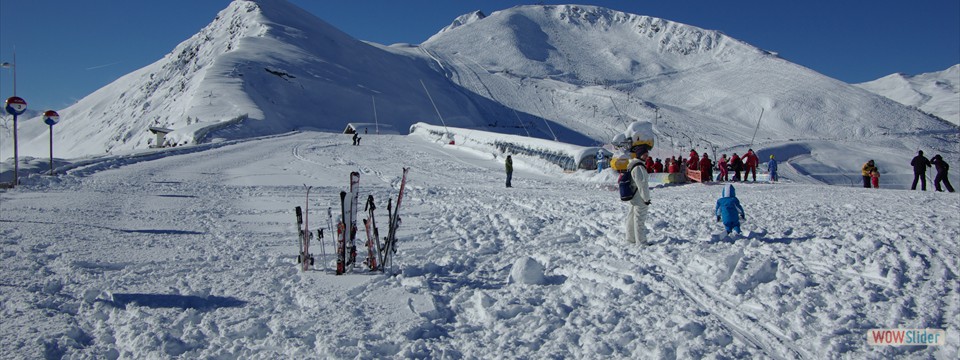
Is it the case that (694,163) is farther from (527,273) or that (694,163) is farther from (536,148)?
(527,273)

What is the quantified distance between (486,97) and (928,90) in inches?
5848

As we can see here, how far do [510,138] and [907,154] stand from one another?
195 ft

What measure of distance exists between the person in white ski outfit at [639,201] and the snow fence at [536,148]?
14498 millimetres

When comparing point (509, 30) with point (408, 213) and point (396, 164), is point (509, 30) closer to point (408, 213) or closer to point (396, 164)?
point (396, 164)

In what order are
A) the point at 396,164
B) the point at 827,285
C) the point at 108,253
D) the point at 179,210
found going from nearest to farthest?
the point at 827,285 → the point at 108,253 → the point at 179,210 → the point at 396,164

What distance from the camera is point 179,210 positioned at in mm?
10609

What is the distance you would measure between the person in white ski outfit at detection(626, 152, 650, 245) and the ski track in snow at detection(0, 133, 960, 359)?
0.23 meters

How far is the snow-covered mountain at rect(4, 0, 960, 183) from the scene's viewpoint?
65.7m

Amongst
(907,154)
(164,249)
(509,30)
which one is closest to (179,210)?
(164,249)

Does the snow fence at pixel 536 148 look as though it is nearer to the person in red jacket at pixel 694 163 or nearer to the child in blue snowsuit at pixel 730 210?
the person in red jacket at pixel 694 163

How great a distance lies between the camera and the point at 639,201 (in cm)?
742

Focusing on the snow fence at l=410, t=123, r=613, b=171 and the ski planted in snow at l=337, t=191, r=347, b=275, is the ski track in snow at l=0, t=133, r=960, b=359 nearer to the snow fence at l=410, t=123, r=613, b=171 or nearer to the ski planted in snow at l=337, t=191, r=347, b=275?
the ski planted in snow at l=337, t=191, r=347, b=275

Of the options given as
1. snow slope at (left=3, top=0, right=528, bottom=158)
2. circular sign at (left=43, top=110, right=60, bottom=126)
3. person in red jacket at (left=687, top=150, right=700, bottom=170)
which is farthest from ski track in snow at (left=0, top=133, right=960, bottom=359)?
snow slope at (left=3, top=0, right=528, bottom=158)

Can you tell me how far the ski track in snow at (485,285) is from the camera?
14.3ft
